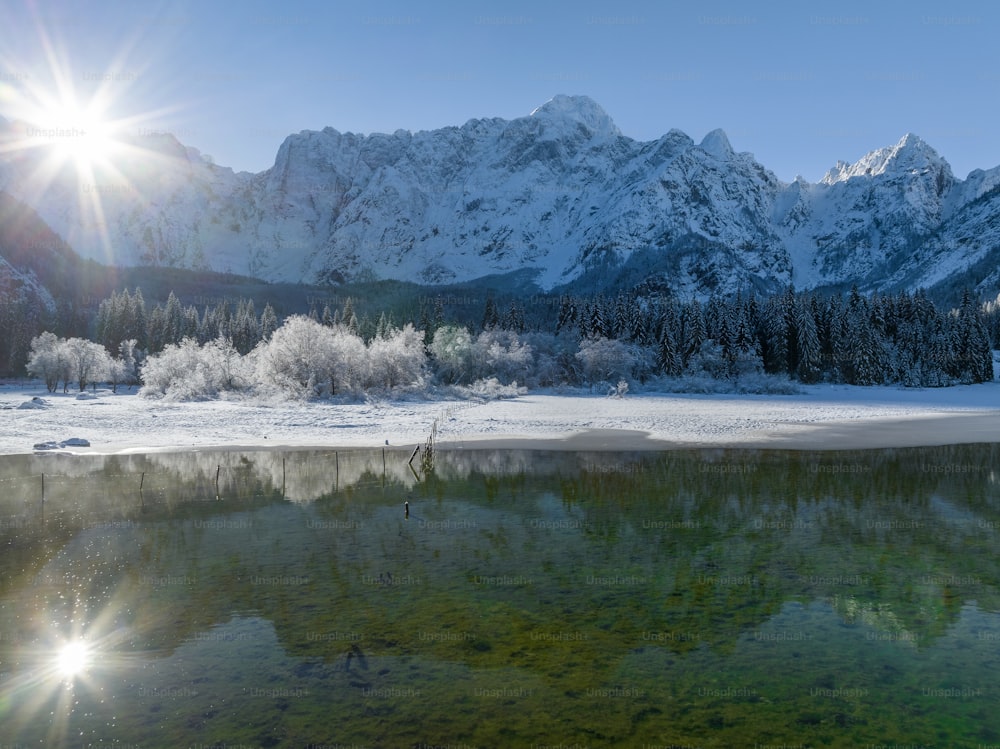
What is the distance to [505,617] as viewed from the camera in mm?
13898

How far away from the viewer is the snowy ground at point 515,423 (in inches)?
1624

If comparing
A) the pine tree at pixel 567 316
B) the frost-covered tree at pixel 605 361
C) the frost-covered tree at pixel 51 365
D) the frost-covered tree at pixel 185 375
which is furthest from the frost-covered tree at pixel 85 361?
the frost-covered tree at pixel 605 361

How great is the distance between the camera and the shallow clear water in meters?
10.1

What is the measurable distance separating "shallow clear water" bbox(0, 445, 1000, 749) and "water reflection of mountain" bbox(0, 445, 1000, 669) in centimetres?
9

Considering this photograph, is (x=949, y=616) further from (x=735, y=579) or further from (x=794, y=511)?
(x=794, y=511)

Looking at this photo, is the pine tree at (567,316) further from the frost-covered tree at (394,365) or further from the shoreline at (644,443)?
the shoreline at (644,443)

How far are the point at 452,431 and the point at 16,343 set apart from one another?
382ft

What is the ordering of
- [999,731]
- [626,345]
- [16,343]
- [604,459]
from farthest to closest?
[16,343] < [626,345] < [604,459] < [999,731]

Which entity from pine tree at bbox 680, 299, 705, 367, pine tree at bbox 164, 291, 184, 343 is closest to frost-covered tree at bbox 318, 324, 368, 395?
pine tree at bbox 680, 299, 705, 367

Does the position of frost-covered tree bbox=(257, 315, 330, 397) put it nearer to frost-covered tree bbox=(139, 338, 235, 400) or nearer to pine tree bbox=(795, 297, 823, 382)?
frost-covered tree bbox=(139, 338, 235, 400)

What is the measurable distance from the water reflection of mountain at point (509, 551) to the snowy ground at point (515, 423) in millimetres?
9750

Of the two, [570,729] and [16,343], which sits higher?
[16,343]

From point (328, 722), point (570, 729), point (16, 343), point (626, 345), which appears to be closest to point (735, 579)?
point (570, 729)

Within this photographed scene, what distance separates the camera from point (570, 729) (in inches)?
387
